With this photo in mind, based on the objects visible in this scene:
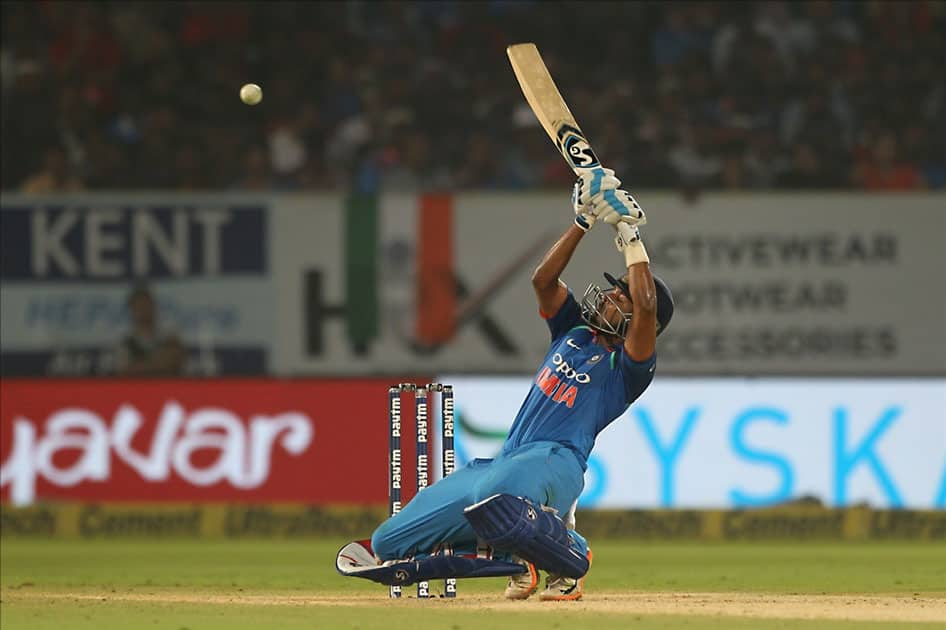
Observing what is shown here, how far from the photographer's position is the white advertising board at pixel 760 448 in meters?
11.5

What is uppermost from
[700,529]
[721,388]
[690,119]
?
[690,119]

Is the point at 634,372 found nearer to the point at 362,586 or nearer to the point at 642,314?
the point at 642,314

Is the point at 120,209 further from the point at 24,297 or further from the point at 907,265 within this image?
the point at 907,265

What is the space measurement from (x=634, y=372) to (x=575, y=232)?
0.57 metres

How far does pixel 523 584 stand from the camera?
24.2 ft

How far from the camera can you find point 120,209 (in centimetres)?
1259

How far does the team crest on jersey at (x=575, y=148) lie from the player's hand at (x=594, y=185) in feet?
0.69

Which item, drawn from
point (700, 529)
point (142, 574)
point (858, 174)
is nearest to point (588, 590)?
point (142, 574)

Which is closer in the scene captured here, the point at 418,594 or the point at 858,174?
the point at 418,594

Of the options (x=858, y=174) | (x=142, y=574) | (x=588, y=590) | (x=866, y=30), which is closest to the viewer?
(x=588, y=590)

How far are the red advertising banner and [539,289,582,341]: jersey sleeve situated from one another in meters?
4.37

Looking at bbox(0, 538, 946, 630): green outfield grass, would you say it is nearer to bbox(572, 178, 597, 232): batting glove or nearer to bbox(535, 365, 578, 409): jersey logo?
bbox(535, 365, 578, 409): jersey logo

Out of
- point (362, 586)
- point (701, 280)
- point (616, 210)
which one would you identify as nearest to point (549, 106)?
point (616, 210)

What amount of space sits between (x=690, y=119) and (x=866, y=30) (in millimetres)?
1724
